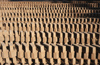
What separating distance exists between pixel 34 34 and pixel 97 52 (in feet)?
4.54

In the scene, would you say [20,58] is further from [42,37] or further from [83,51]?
[83,51]

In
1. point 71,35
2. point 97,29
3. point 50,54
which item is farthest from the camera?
point 97,29

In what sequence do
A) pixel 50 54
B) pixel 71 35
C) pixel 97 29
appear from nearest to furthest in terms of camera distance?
pixel 50 54 → pixel 71 35 → pixel 97 29

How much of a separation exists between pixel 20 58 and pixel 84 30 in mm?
1872

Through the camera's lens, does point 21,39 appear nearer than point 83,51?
No

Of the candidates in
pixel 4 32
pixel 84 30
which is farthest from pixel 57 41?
pixel 4 32

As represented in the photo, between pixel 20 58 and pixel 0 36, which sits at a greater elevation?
pixel 0 36

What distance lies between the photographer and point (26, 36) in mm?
3602

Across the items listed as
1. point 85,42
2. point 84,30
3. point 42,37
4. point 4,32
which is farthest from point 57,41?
point 4,32

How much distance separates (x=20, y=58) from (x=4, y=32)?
36.4 inches

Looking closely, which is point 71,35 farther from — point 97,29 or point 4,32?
point 4,32

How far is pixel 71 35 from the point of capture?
3.52 meters

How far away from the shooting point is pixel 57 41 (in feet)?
12.1

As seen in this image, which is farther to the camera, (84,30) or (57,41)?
(84,30)
